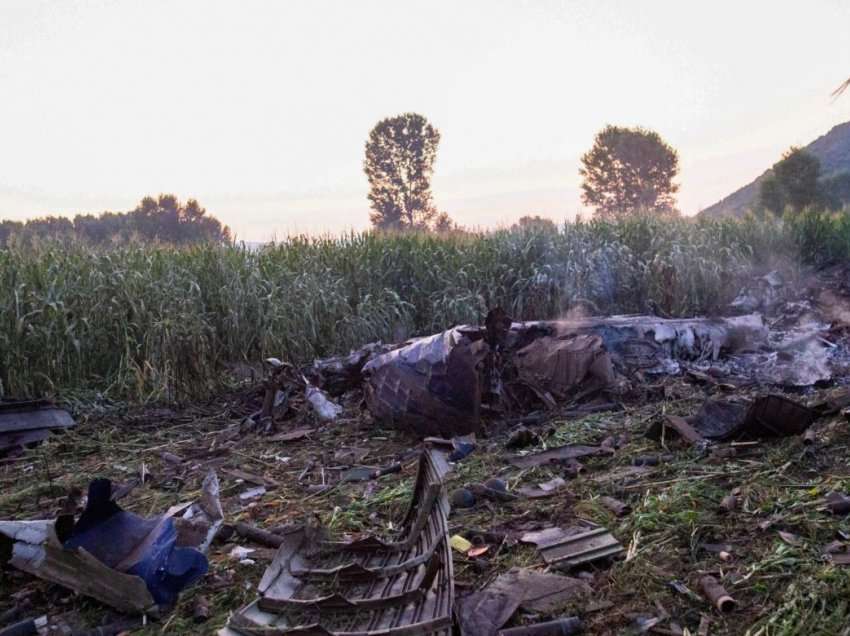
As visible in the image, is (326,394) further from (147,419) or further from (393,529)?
(393,529)

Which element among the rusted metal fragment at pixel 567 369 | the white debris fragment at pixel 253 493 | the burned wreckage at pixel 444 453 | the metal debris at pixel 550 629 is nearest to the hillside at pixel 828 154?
the burned wreckage at pixel 444 453

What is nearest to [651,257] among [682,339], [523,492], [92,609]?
[682,339]

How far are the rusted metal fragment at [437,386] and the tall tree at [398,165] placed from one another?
148 ft

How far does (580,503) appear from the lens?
330 centimetres

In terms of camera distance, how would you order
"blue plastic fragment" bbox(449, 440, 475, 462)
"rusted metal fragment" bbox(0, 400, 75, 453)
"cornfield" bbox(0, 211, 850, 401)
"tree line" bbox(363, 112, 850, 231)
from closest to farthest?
"blue plastic fragment" bbox(449, 440, 475, 462)
"rusted metal fragment" bbox(0, 400, 75, 453)
"cornfield" bbox(0, 211, 850, 401)
"tree line" bbox(363, 112, 850, 231)

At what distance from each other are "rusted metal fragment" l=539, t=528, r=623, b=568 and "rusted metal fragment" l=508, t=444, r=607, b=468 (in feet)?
3.97

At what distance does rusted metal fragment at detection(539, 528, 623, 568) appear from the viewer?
2.67 m

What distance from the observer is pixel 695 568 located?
8.18 feet

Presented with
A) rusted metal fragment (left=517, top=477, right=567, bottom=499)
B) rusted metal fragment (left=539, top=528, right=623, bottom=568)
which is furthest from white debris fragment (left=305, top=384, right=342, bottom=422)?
rusted metal fragment (left=539, top=528, right=623, bottom=568)

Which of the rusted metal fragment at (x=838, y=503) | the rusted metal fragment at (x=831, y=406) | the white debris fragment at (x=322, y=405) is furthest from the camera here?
the white debris fragment at (x=322, y=405)

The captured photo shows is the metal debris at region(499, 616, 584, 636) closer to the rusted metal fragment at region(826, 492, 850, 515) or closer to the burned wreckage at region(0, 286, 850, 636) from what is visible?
the burned wreckage at region(0, 286, 850, 636)

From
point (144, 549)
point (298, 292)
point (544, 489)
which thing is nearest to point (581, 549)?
point (544, 489)

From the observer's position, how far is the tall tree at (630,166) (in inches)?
1987

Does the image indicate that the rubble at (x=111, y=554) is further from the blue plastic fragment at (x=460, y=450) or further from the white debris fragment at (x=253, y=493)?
the blue plastic fragment at (x=460, y=450)
